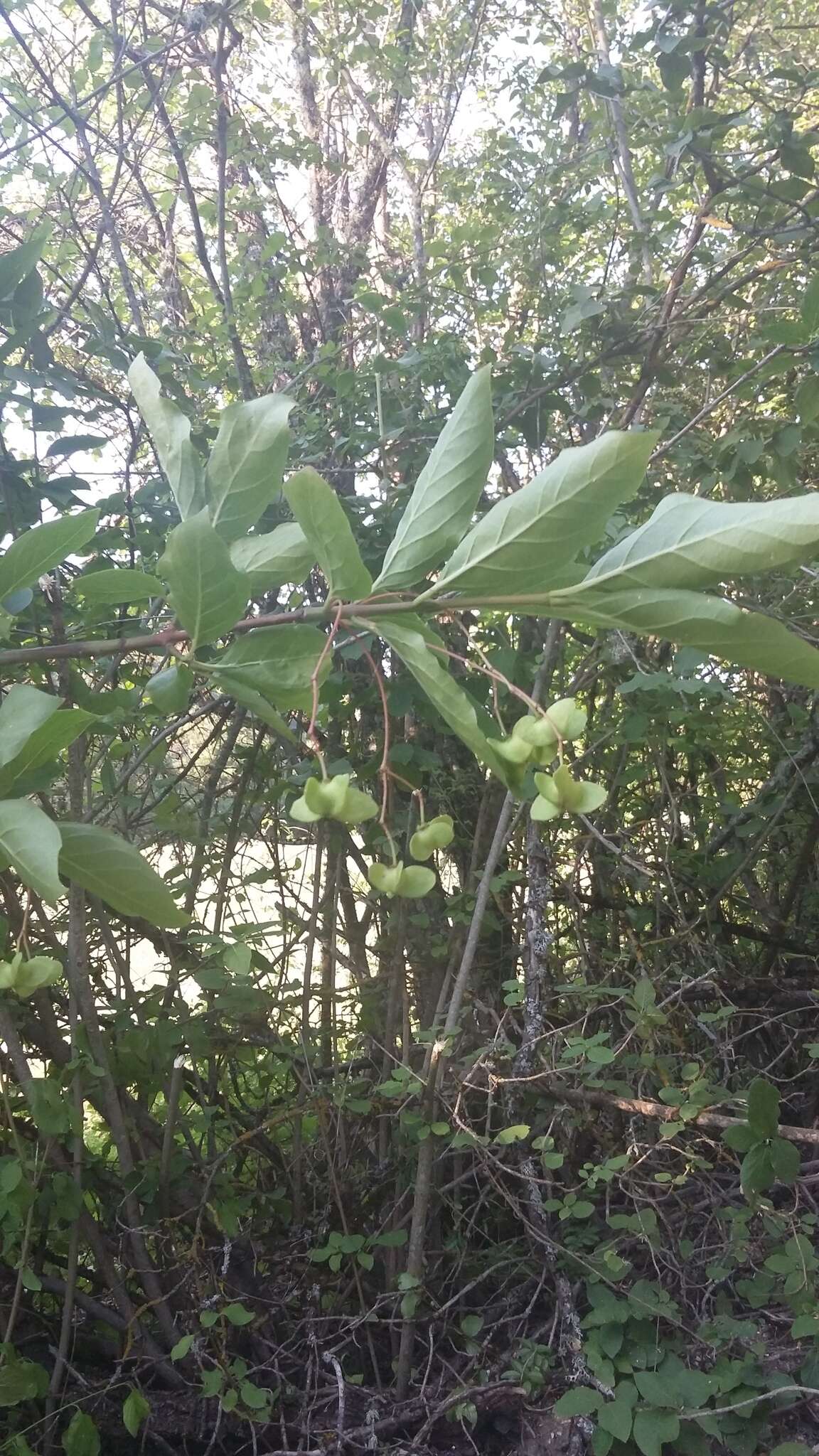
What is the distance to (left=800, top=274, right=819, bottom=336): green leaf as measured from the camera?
143 cm

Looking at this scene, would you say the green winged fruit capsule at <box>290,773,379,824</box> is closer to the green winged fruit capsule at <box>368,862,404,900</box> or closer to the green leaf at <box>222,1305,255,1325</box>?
the green winged fruit capsule at <box>368,862,404,900</box>

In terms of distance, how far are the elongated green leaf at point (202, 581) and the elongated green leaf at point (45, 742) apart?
9 cm

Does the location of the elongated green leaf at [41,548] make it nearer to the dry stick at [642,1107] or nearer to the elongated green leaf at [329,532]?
the elongated green leaf at [329,532]

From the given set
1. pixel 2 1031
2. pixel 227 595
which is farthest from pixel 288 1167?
pixel 227 595

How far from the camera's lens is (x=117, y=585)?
730 mm

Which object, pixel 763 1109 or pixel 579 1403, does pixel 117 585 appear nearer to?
pixel 763 1109

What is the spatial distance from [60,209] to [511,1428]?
99.4 inches

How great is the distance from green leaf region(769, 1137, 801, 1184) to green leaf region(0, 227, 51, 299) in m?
1.45

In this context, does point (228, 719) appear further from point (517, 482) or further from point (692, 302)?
point (692, 302)

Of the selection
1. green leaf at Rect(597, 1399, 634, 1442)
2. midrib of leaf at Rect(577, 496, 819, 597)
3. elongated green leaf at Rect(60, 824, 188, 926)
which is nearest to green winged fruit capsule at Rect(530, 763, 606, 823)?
midrib of leaf at Rect(577, 496, 819, 597)

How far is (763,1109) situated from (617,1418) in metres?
0.52

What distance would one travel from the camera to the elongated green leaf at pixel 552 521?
0.54 metres

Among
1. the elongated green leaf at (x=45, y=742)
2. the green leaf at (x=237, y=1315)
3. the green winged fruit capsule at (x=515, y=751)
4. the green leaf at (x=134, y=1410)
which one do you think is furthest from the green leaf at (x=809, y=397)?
the green leaf at (x=134, y=1410)

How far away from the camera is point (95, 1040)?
5.05 feet
